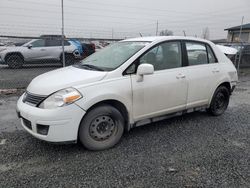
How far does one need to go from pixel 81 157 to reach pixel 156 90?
5.08ft

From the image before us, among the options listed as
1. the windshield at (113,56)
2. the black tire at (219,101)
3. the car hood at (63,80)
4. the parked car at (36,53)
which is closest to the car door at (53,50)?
the parked car at (36,53)

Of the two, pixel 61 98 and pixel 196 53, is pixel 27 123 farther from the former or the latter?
pixel 196 53

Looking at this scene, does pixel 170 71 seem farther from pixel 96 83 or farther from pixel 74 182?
pixel 74 182

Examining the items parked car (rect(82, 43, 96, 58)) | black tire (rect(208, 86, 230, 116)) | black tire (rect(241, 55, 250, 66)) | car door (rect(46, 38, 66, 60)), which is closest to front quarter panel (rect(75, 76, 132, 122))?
black tire (rect(208, 86, 230, 116))

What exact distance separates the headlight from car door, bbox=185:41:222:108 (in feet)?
7.04

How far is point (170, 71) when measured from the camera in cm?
393

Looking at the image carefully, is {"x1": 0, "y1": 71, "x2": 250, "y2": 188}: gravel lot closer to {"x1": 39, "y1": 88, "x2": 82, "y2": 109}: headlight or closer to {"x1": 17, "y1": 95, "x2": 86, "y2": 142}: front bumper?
{"x1": 17, "y1": 95, "x2": 86, "y2": 142}: front bumper

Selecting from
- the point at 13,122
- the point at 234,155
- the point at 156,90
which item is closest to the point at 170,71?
the point at 156,90

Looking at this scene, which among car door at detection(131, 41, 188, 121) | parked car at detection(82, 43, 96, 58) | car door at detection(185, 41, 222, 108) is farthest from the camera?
parked car at detection(82, 43, 96, 58)

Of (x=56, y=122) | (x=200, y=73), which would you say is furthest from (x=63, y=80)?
(x=200, y=73)

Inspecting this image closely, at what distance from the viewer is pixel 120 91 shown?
334cm

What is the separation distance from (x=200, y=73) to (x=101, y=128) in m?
2.22

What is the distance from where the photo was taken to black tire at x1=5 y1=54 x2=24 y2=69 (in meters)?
11.3

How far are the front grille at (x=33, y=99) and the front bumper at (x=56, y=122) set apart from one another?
0.08 metres
